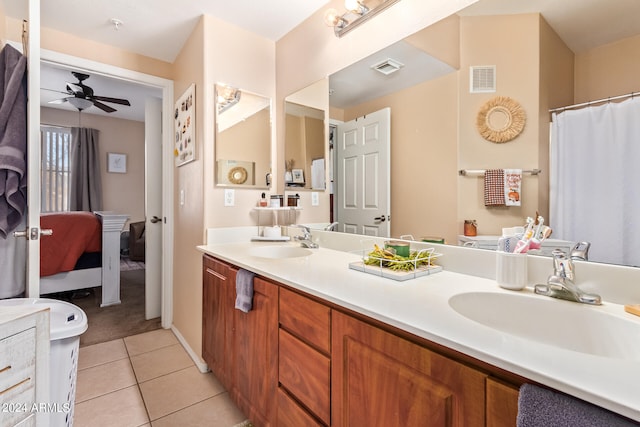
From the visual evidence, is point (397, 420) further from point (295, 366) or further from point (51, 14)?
point (51, 14)

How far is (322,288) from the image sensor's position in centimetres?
96

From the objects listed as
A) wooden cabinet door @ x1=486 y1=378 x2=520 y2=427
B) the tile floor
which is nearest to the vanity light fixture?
wooden cabinet door @ x1=486 y1=378 x2=520 y2=427

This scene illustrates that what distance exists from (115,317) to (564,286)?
3.43m

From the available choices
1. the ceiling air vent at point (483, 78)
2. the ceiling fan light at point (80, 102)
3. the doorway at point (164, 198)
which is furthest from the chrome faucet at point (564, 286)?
the ceiling fan light at point (80, 102)

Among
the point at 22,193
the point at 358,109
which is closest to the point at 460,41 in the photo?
the point at 358,109

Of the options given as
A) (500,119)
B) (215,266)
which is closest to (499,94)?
(500,119)

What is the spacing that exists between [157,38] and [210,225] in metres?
1.51

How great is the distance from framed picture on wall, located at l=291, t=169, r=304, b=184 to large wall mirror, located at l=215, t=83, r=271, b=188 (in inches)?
9.0

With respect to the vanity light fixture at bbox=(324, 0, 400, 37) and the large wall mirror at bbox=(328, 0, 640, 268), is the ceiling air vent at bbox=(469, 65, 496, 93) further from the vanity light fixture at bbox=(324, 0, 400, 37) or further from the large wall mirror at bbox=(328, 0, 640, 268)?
the vanity light fixture at bbox=(324, 0, 400, 37)

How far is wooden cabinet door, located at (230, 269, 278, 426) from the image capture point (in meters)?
1.19

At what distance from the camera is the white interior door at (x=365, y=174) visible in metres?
1.47

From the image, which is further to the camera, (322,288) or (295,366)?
(295,366)

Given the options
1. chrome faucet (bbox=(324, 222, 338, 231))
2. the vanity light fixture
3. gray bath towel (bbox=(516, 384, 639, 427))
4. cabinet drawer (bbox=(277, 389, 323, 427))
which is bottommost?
cabinet drawer (bbox=(277, 389, 323, 427))

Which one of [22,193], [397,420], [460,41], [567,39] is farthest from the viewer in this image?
[22,193]
